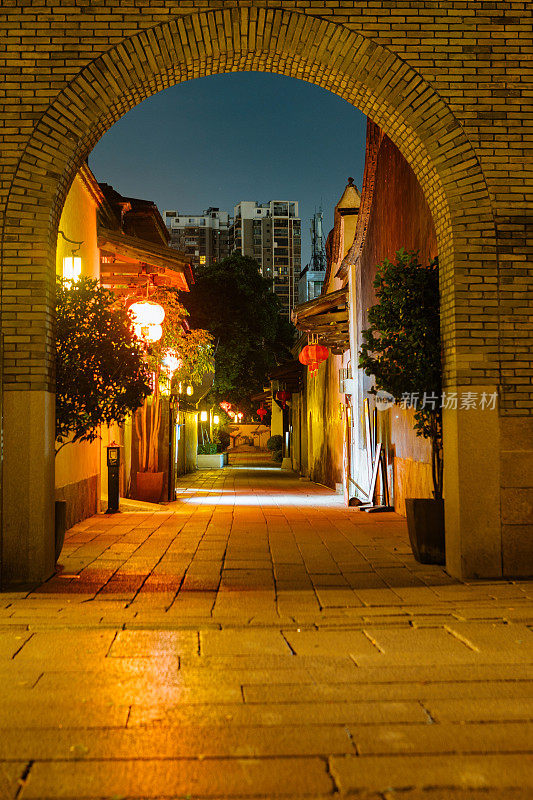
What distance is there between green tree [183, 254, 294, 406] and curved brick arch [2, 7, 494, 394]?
2439 centimetres

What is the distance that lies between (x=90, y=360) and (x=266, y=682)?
4581mm

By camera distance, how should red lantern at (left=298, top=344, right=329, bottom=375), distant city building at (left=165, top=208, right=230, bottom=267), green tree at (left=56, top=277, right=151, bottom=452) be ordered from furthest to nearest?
distant city building at (left=165, top=208, right=230, bottom=267) < red lantern at (left=298, top=344, right=329, bottom=375) < green tree at (left=56, top=277, right=151, bottom=452)

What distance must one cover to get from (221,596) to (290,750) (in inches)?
119

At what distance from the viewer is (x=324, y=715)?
11.7 ft

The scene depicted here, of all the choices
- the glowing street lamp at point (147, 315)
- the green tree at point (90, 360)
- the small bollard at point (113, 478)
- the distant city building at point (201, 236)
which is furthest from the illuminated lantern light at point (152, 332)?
the distant city building at point (201, 236)

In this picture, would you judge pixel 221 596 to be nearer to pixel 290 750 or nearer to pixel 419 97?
pixel 290 750

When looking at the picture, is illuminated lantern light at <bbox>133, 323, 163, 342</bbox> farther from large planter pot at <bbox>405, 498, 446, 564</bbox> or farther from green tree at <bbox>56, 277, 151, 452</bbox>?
large planter pot at <bbox>405, 498, 446, 564</bbox>

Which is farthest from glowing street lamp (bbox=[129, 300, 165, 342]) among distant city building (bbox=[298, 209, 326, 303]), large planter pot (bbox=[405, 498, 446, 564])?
distant city building (bbox=[298, 209, 326, 303])

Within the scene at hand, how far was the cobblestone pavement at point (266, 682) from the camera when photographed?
2.96 m

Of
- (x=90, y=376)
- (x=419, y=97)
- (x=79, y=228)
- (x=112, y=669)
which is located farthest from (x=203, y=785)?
(x=79, y=228)

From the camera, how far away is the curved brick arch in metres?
6.76

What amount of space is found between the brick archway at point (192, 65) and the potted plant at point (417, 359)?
44 cm

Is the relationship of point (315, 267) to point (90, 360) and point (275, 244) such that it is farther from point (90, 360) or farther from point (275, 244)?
point (275, 244)

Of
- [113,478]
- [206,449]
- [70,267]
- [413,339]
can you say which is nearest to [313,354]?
[113,478]
